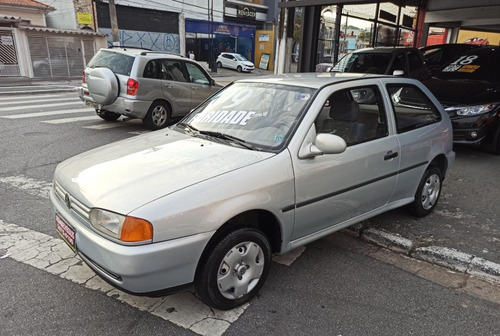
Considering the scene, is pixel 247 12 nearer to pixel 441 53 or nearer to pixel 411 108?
pixel 441 53

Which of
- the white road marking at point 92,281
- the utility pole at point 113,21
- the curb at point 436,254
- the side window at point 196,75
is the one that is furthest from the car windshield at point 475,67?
the utility pole at point 113,21

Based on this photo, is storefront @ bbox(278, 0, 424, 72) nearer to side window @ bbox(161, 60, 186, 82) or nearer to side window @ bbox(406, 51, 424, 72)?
side window @ bbox(406, 51, 424, 72)

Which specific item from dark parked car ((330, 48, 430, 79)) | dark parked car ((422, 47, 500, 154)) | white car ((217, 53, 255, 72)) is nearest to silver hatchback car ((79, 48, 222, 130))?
dark parked car ((330, 48, 430, 79))

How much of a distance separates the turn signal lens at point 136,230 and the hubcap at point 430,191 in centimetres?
324

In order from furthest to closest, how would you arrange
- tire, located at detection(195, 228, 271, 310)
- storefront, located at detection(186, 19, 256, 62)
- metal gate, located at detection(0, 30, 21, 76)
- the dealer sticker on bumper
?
storefront, located at detection(186, 19, 256, 62) → metal gate, located at detection(0, 30, 21, 76) → the dealer sticker on bumper → tire, located at detection(195, 228, 271, 310)

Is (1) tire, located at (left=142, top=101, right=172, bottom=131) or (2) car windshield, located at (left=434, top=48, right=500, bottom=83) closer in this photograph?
(2) car windshield, located at (left=434, top=48, right=500, bottom=83)

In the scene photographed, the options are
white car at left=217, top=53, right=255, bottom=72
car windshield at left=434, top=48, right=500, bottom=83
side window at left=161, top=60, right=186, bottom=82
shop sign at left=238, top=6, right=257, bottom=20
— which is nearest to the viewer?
car windshield at left=434, top=48, right=500, bottom=83

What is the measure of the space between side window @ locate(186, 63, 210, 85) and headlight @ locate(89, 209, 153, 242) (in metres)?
7.36

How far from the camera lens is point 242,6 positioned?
135 feet

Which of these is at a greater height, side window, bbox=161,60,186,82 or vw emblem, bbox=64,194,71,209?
side window, bbox=161,60,186,82

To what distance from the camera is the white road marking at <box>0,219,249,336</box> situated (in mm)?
2684

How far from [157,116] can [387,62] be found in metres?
5.66

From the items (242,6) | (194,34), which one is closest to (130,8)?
(194,34)

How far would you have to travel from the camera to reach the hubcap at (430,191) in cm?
437
